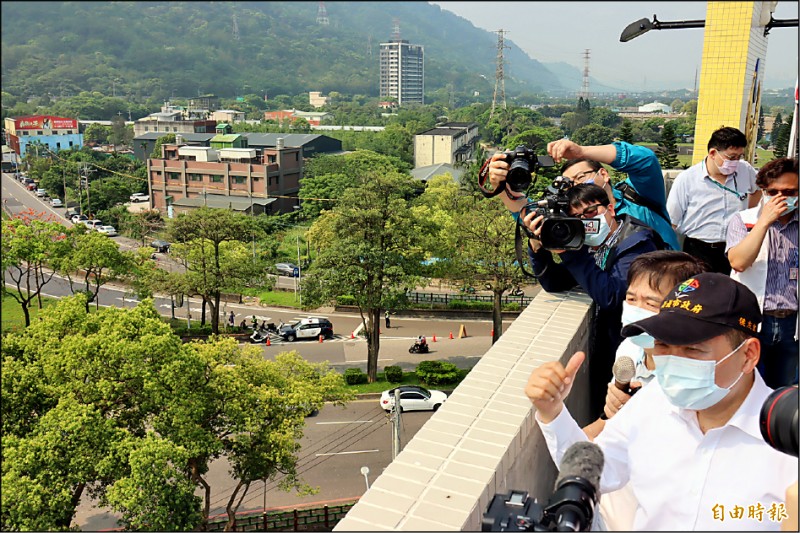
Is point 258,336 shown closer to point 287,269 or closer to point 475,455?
point 287,269

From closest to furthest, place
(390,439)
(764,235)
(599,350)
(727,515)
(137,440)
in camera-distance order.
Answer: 1. (727,515)
2. (764,235)
3. (599,350)
4. (137,440)
5. (390,439)

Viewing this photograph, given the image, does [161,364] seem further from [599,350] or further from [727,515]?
[727,515]

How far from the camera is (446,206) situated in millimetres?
27891

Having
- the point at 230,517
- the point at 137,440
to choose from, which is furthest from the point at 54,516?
the point at 230,517

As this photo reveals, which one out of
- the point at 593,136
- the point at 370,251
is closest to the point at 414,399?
the point at 370,251

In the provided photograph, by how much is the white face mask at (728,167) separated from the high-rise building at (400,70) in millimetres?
134397

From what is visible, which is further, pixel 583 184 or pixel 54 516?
pixel 54 516

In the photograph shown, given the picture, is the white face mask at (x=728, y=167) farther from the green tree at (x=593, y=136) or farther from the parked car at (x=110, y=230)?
the parked car at (x=110, y=230)

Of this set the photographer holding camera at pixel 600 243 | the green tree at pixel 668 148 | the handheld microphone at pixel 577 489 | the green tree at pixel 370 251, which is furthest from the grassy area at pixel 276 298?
the handheld microphone at pixel 577 489

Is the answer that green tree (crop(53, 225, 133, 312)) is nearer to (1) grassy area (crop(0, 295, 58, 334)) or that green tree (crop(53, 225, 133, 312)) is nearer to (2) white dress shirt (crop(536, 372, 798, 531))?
(1) grassy area (crop(0, 295, 58, 334))

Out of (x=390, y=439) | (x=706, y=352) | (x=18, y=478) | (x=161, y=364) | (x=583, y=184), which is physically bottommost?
(x=390, y=439)

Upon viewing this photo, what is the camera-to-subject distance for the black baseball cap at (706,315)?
1.78 m

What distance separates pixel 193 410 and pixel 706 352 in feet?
26.9

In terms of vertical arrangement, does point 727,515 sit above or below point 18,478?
above
